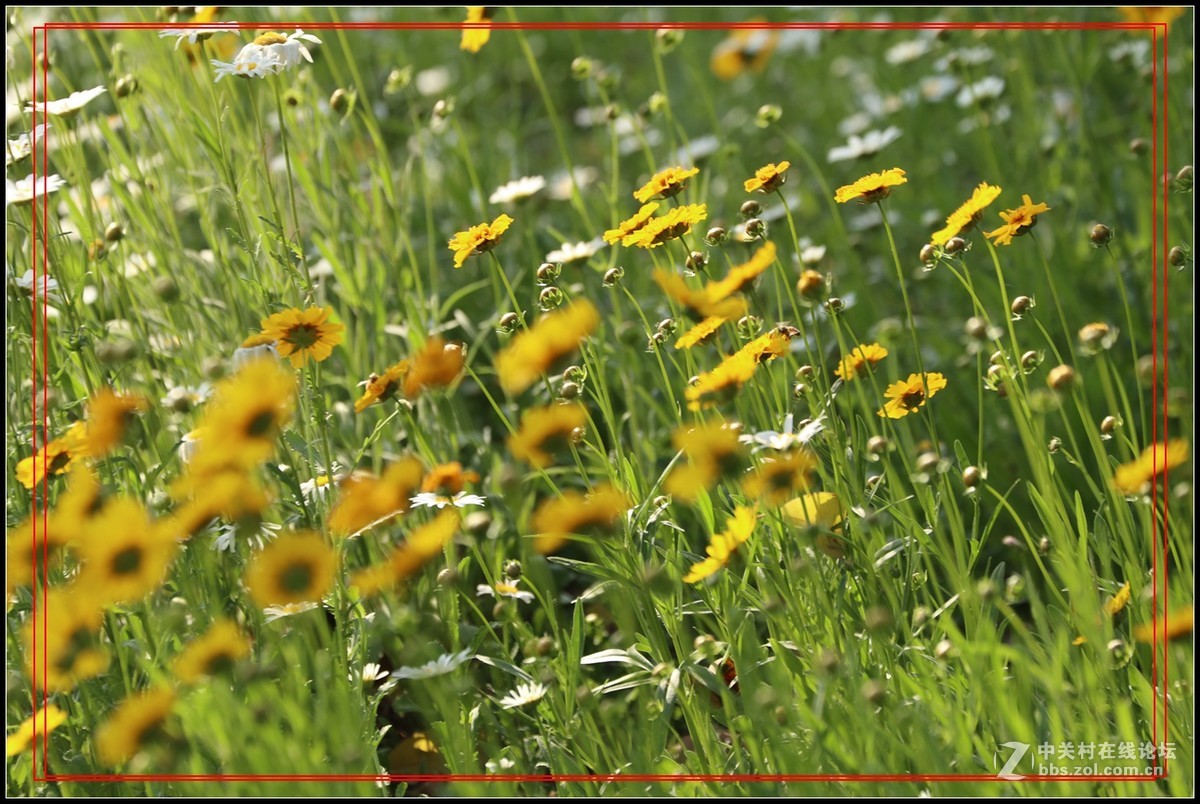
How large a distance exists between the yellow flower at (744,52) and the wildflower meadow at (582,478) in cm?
38

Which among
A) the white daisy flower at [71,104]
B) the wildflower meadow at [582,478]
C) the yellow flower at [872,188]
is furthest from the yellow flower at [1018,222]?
the white daisy flower at [71,104]

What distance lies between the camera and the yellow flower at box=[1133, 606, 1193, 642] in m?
1.13

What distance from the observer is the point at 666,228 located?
4.46 ft

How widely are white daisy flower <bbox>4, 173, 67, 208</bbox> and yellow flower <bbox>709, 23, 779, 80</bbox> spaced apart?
1749mm

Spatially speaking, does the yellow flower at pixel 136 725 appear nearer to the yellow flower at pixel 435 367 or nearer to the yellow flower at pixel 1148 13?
the yellow flower at pixel 435 367

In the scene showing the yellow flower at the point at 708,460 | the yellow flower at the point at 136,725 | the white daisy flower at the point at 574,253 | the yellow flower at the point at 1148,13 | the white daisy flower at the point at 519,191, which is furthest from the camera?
the yellow flower at the point at 1148,13

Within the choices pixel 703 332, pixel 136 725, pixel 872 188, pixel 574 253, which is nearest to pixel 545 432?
pixel 703 332

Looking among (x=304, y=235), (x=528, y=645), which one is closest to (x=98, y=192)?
(x=304, y=235)

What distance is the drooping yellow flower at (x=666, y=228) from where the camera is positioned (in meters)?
1.34

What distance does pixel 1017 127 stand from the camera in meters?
2.91

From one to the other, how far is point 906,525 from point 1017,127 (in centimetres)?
182

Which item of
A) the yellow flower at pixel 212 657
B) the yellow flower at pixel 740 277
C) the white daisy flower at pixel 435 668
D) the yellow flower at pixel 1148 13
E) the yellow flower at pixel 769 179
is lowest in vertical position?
the white daisy flower at pixel 435 668

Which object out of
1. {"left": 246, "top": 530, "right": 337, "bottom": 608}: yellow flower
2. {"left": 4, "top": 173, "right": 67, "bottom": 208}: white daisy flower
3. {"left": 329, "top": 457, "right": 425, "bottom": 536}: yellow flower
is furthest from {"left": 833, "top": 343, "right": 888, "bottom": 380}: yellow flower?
{"left": 4, "top": 173, "right": 67, "bottom": 208}: white daisy flower

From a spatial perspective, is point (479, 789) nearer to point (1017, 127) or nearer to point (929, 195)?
point (929, 195)
